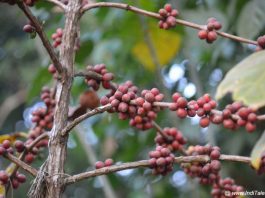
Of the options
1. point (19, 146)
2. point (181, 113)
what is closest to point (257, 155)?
point (181, 113)

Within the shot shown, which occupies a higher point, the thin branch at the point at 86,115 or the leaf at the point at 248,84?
the thin branch at the point at 86,115

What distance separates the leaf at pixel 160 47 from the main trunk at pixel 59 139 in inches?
38.6

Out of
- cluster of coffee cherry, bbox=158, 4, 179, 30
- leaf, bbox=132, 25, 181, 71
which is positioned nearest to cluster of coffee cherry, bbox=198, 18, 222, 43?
cluster of coffee cherry, bbox=158, 4, 179, 30

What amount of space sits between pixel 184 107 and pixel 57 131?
9.6 inches

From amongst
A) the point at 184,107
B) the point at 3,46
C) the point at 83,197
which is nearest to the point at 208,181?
the point at 184,107

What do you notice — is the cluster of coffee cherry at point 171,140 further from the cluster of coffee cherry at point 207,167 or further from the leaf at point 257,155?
the leaf at point 257,155

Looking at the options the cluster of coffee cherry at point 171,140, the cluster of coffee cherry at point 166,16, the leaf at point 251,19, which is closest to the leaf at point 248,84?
the cluster of coffee cherry at point 166,16

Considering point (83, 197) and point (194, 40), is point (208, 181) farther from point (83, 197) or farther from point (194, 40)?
point (83, 197)

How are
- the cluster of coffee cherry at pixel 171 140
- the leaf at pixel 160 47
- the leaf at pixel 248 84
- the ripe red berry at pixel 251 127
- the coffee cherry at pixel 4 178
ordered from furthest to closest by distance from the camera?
the leaf at pixel 160 47, the cluster of coffee cherry at pixel 171 140, the coffee cherry at pixel 4 178, the ripe red berry at pixel 251 127, the leaf at pixel 248 84

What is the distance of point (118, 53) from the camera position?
7.73 feet

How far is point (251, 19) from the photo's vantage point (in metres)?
1.59

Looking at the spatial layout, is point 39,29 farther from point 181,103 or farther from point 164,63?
point 164,63

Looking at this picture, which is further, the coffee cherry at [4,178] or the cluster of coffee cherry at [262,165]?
the coffee cherry at [4,178]

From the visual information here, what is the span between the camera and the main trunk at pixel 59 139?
0.99 m
